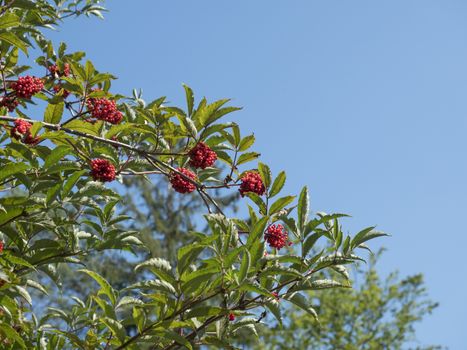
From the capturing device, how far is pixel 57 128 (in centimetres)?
311

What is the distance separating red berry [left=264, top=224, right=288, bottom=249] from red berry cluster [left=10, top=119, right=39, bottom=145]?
120 cm

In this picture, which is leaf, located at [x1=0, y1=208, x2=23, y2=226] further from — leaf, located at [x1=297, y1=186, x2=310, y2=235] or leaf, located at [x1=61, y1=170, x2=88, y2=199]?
leaf, located at [x1=297, y1=186, x2=310, y2=235]

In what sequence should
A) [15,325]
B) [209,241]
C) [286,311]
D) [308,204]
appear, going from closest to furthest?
1. [209,241]
2. [308,204]
3. [15,325]
4. [286,311]

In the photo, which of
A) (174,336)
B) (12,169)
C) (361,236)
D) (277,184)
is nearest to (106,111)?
(12,169)

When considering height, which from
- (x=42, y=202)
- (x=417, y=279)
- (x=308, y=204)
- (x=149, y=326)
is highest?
(x=417, y=279)

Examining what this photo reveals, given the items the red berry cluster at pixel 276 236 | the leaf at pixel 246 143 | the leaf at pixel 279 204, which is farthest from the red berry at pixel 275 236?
the leaf at pixel 246 143

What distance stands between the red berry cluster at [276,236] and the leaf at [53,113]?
1.17 meters

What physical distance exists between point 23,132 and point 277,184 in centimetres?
123

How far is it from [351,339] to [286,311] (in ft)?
7.94

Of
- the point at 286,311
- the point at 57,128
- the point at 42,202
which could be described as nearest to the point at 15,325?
the point at 42,202

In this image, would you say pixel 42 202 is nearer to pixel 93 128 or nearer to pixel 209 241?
pixel 93 128

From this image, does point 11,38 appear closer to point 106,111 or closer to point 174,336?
point 106,111

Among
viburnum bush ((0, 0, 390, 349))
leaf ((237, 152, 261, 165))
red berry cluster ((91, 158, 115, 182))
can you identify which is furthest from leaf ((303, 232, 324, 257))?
red berry cluster ((91, 158, 115, 182))

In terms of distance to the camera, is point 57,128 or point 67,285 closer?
point 57,128
